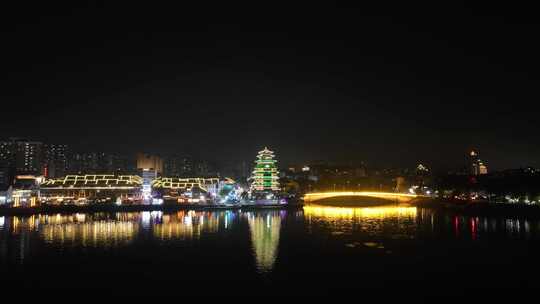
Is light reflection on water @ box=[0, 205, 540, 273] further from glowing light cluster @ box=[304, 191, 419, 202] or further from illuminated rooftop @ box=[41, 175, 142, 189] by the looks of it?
illuminated rooftop @ box=[41, 175, 142, 189]

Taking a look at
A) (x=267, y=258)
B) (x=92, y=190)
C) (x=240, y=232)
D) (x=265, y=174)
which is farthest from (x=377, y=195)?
(x=267, y=258)

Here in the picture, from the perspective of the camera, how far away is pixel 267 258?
57.9ft

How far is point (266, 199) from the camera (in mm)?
51094

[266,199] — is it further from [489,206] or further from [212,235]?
[212,235]

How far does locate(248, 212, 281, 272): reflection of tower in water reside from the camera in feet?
55.3

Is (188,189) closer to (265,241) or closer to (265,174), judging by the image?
(265,174)

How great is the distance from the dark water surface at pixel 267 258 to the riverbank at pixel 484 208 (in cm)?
781

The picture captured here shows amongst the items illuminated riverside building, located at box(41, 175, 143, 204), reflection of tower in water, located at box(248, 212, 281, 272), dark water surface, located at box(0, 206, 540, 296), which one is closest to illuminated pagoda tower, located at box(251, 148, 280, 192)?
illuminated riverside building, located at box(41, 175, 143, 204)

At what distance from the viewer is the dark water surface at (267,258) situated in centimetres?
1364

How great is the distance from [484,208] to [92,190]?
36.5m

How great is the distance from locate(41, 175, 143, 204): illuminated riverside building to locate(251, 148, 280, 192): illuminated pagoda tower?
1257cm

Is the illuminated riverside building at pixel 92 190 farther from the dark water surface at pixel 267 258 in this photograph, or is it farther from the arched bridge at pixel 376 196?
the arched bridge at pixel 376 196

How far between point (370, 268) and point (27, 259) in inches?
471

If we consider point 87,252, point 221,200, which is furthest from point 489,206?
point 87,252
